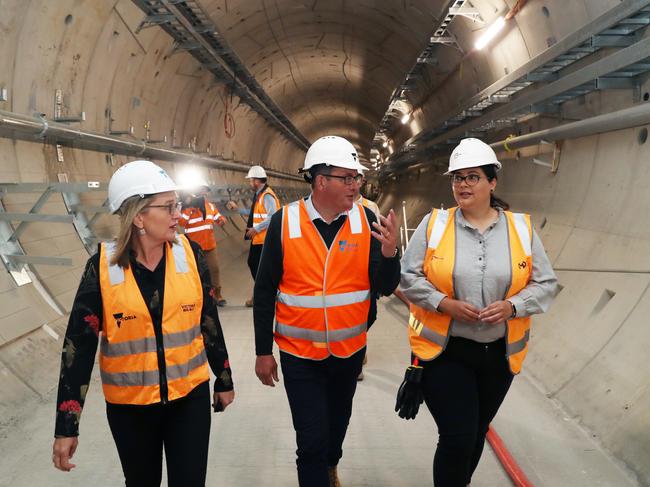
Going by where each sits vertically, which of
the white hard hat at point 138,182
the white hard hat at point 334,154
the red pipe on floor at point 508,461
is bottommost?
the red pipe on floor at point 508,461

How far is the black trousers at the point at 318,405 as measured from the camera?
2.34 metres

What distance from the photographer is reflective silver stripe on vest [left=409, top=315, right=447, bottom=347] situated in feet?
7.79

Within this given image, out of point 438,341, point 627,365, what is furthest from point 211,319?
point 627,365

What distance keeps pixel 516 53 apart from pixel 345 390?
5.25 m

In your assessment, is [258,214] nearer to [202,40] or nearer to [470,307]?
[202,40]

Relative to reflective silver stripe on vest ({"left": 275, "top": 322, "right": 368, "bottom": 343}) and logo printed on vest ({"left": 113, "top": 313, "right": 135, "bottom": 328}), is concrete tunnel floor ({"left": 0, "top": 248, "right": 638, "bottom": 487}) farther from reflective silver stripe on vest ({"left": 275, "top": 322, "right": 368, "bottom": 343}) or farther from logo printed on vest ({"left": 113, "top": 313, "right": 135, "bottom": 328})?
logo printed on vest ({"left": 113, "top": 313, "right": 135, "bottom": 328})

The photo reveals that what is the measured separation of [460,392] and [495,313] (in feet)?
1.29

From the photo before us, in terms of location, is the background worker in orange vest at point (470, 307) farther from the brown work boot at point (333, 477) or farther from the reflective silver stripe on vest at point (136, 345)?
the reflective silver stripe on vest at point (136, 345)

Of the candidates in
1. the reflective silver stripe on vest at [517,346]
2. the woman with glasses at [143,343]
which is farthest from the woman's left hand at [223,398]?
the reflective silver stripe on vest at [517,346]

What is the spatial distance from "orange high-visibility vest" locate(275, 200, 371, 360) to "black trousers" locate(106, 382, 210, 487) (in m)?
0.59

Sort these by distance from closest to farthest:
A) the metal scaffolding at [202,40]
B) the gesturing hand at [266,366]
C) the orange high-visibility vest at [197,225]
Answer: the gesturing hand at [266,366], the metal scaffolding at [202,40], the orange high-visibility vest at [197,225]

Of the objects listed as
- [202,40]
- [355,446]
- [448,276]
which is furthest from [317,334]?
[202,40]

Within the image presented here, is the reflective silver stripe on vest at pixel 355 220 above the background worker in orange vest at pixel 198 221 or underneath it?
above

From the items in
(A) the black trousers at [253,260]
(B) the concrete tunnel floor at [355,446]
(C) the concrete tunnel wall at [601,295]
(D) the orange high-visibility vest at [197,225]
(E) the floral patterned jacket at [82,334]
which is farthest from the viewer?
(D) the orange high-visibility vest at [197,225]
